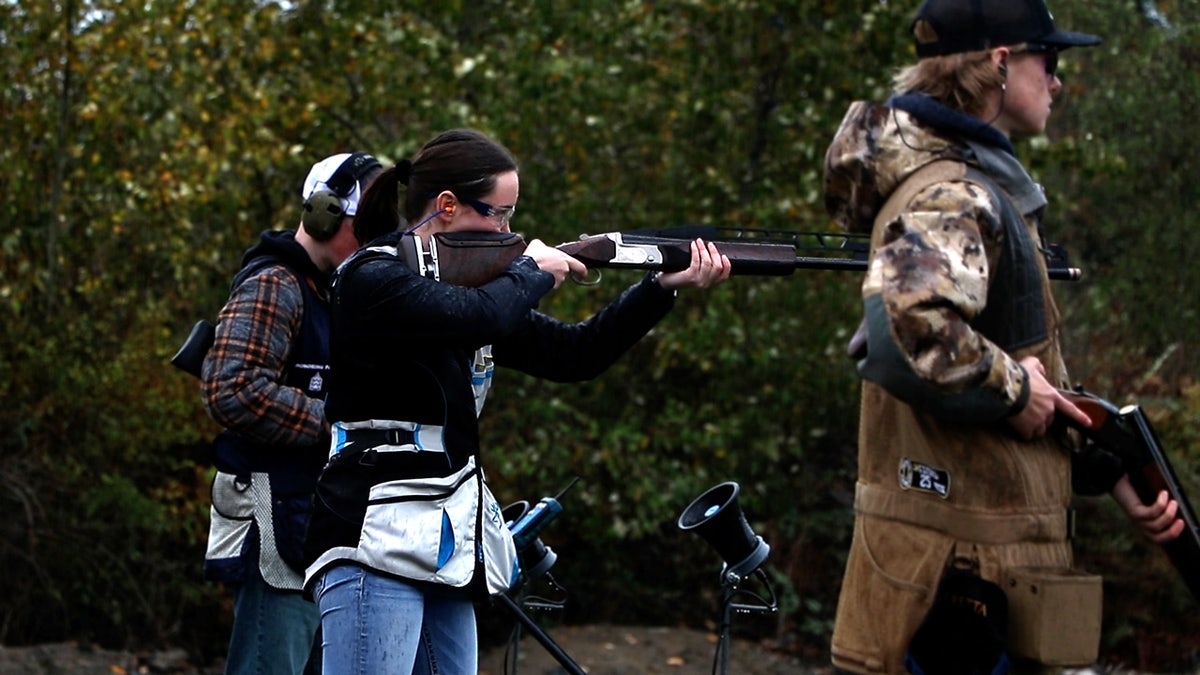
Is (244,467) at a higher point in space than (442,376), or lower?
lower

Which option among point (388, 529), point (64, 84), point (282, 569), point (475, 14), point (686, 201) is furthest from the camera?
point (475, 14)

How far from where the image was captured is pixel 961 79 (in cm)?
394

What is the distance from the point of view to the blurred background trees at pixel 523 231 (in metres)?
8.99

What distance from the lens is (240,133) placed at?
9.32m

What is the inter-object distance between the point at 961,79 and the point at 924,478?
97 cm

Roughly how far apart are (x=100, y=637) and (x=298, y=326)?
5137mm

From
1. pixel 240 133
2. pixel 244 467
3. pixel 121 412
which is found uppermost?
pixel 240 133

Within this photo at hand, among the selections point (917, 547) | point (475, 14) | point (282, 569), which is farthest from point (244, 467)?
point (475, 14)

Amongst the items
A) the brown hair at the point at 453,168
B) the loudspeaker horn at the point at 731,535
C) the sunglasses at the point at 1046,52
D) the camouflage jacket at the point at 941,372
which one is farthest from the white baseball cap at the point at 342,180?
the sunglasses at the point at 1046,52

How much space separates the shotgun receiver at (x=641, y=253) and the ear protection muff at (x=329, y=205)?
0.88m

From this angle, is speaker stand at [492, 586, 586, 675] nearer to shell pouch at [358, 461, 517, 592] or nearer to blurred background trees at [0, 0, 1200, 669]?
shell pouch at [358, 461, 517, 592]

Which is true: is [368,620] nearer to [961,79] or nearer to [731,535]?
[731,535]

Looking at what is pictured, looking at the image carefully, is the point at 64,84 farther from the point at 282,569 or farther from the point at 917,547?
the point at 917,547

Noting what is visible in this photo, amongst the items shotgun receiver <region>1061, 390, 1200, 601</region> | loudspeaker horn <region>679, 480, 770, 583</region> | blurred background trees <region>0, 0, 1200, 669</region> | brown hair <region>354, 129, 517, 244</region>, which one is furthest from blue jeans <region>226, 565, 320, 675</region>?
blurred background trees <region>0, 0, 1200, 669</region>
